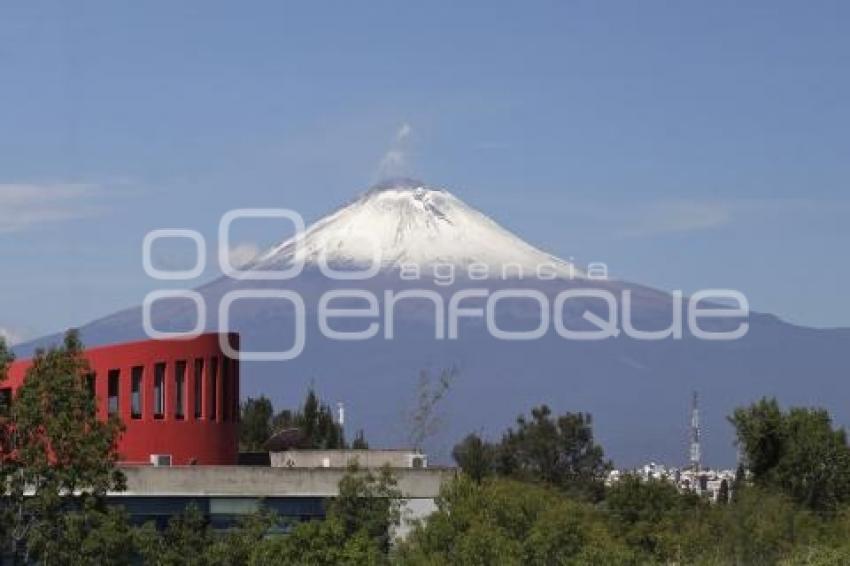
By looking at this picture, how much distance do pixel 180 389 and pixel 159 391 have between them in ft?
3.02

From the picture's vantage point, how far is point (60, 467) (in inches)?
2136

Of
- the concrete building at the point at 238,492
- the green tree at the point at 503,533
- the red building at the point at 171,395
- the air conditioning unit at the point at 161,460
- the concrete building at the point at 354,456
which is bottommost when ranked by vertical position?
the green tree at the point at 503,533

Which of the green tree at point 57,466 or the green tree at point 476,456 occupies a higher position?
the green tree at point 476,456

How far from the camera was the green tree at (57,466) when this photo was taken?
175ft

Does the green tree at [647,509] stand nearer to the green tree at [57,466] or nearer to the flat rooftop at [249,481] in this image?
the flat rooftop at [249,481]

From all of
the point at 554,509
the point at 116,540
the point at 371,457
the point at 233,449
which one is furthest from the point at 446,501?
the point at 116,540

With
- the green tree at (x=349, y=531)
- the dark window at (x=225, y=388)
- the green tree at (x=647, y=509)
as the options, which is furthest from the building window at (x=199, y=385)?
the green tree at (x=647, y=509)

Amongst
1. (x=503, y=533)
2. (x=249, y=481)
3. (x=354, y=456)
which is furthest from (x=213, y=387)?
(x=503, y=533)

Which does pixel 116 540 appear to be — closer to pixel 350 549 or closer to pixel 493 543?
pixel 350 549

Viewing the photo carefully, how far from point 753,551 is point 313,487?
19102mm

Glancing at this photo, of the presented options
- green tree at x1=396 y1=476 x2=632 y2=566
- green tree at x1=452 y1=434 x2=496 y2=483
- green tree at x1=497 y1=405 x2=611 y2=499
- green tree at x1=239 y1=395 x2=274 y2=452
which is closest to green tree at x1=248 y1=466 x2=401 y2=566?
green tree at x1=396 y1=476 x2=632 y2=566

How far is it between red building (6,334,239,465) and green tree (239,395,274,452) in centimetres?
5160

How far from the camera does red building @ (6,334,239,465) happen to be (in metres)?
80.5

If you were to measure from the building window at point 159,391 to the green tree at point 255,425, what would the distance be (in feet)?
179
